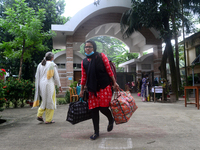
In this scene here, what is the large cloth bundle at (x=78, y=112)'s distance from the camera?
12.4 feet

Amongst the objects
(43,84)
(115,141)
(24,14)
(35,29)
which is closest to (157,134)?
(115,141)

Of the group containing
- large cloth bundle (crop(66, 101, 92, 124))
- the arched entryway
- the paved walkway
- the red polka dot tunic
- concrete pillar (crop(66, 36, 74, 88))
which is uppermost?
the arched entryway

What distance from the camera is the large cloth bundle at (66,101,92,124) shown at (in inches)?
148

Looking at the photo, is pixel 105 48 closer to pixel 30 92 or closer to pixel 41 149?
pixel 30 92

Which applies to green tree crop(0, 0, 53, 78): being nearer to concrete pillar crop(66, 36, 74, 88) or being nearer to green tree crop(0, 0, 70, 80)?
concrete pillar crop(66, 36, 74, 88)

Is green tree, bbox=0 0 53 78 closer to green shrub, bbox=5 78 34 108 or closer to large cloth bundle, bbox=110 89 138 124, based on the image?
green shrub, bbox=5 78 34 108

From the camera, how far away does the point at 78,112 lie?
12.5 ft

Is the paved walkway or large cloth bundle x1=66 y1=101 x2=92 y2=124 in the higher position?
large cloth bundle x1=66 y1=101 x2=92 y2=124

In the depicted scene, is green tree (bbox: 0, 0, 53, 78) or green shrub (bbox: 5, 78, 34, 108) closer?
green shrub (bbox: 5, 78, 34, 108)

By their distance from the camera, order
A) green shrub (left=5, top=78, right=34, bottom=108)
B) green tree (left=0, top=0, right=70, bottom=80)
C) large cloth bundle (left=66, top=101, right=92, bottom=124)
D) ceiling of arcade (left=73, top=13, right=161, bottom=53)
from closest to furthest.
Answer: large cloth bundle (left=66, top=101, right=92, bottom=124) < green shrub (left=5, top=78, right=34, bottom=108) < ceiling of arcade (left=73, top=13, right=161, bottom=53) < green tree (left=0, top=0, right=70, bottom=80)

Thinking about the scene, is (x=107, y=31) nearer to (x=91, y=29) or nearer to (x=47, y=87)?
(x=91, y=29)

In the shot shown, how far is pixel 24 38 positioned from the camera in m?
13.4

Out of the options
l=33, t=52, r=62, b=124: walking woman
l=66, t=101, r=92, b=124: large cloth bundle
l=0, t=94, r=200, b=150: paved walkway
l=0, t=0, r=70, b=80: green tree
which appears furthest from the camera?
l=0, t=0, r=70, b=80: green tree

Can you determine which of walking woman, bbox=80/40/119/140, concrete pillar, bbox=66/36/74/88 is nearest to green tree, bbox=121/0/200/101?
concrete pillar, bbox=66/36/74/88
